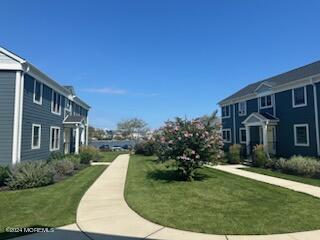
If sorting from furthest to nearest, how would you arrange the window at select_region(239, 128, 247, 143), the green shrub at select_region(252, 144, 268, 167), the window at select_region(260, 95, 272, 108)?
the window at select_region(239, 128, 247, 143) < the window at select_region(260, 95, 272, 108) < the green shrub at select_region(252, 144, 268, 167)

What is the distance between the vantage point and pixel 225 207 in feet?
25.9

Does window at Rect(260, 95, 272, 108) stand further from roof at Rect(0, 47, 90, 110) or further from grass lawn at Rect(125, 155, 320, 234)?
roof at Rect(0, 47, 90, 110)

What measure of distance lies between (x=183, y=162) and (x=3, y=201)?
7.00m

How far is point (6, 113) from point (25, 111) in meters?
1.05

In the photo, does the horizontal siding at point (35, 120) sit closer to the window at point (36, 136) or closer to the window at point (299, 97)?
the window at point (36, 136)

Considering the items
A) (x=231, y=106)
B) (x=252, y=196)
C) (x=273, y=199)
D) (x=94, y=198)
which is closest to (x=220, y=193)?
(x=252, y=196)

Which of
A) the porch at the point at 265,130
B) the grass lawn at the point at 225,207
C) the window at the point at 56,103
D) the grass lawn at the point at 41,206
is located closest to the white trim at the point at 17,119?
the grass lawn at the point at 41,206

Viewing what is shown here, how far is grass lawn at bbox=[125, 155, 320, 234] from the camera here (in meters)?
6.18

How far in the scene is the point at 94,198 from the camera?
364 inches

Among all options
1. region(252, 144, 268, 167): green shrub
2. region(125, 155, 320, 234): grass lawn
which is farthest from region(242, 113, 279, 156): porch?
region(125, 155, 320, 234): grass lawn

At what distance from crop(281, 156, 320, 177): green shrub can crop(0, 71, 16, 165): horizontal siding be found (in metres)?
14.8

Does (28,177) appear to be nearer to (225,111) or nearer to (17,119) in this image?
(17,119)

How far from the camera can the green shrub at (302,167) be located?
14.5 metres

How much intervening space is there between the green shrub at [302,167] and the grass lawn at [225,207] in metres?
4.46
